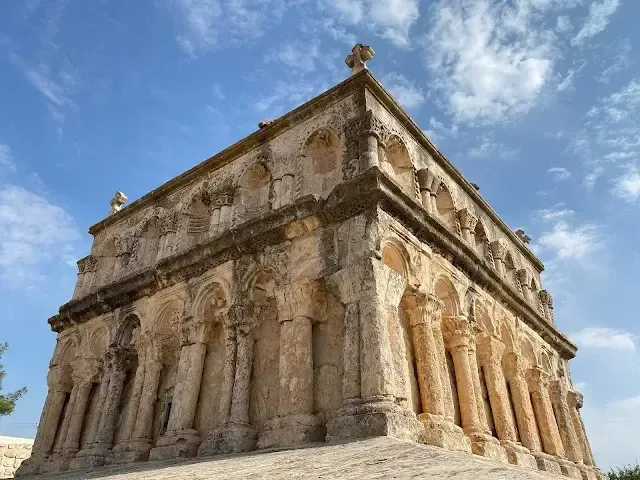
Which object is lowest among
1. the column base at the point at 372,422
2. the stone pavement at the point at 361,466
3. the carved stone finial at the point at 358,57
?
the stone pavement at the point at 361,466

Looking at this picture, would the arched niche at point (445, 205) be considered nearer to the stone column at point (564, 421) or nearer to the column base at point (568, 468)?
the stone column at point (564, 421)

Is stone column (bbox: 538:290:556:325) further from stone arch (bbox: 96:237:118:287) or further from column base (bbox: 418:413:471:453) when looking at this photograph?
stone arch (bbox: 96:237:118:287)

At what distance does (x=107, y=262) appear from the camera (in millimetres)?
12938

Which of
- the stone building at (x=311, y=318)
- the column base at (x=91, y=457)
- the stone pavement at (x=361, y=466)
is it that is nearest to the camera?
the stone pavement at (x=361, y=466)

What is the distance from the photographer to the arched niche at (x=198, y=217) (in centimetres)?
1098

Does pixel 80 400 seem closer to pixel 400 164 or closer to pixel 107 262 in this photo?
pixel 107 262

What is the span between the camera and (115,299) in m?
10.7

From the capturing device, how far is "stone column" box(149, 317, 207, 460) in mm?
7906

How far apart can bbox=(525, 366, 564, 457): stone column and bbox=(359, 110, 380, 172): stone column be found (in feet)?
22.0

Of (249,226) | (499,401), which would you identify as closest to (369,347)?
(249,226)

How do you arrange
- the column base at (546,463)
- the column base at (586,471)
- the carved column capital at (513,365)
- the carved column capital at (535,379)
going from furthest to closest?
the carved column capital at (535,379), the column base at (586,471), the carved column capital at (513,365), the column base at (546,463)

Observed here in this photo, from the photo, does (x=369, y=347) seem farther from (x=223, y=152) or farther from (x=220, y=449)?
(x=223, y=152)

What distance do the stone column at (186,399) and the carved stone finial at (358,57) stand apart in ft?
17.5

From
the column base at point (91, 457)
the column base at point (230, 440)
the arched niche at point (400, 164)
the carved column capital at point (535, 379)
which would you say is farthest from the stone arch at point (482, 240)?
the column base at point (91, 457)
